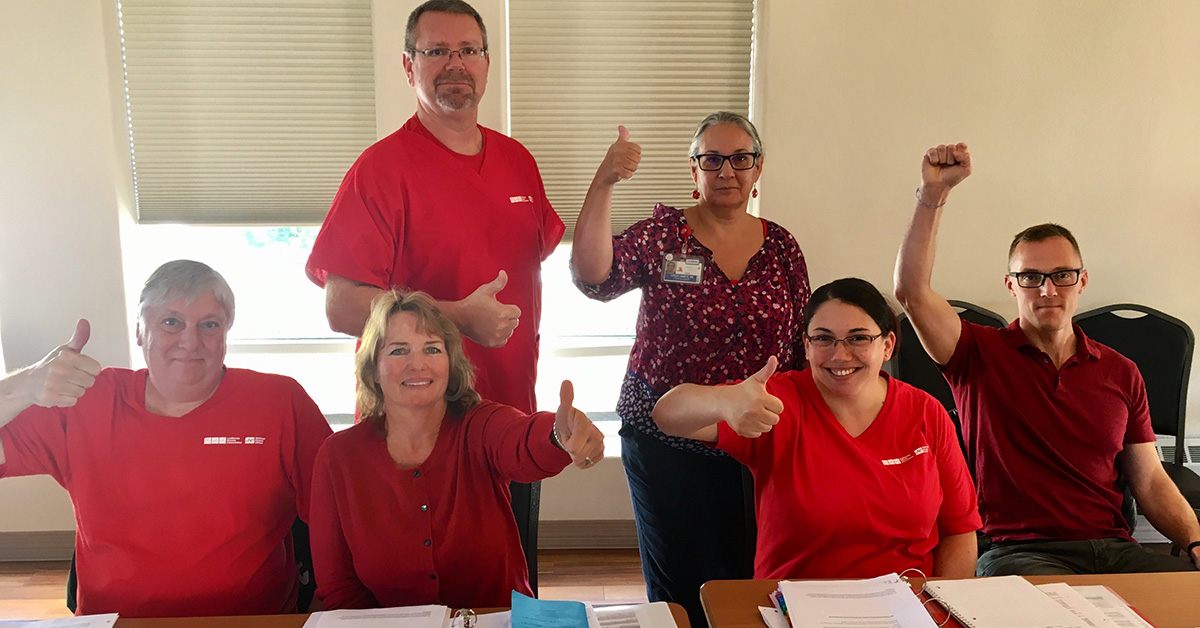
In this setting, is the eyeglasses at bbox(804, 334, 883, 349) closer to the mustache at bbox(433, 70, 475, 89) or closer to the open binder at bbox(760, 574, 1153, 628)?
the open binder at bbox(760, 574, 1153, 628)

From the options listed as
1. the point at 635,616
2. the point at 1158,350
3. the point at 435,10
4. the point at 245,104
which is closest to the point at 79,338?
the point at 435,10

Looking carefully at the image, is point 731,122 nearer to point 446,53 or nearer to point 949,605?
point 446,53

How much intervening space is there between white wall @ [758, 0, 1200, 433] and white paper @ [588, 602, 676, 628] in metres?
2.20

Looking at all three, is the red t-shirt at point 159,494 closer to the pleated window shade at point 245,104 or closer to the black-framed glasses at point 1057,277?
the pleated window shade at point 245,104

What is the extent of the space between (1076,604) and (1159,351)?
2.18m

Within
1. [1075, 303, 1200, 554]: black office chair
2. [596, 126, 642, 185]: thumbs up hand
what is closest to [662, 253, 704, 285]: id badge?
[596, 126, 642, 185]: thumbs up hand

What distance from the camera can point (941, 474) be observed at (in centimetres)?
167

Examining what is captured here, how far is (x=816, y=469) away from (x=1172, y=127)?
110 inches

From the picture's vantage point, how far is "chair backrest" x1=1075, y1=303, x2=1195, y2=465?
2.86 metres

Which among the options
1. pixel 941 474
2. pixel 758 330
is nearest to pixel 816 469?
pixel 941 474

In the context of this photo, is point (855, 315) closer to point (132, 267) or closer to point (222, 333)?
point (222, 333)

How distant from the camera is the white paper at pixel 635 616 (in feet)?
4.11

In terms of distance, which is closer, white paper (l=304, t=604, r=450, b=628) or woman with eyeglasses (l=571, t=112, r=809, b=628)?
white paper (l=304, t=604, r=450, b=628)

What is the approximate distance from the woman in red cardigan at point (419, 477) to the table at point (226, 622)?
0.74 feet
